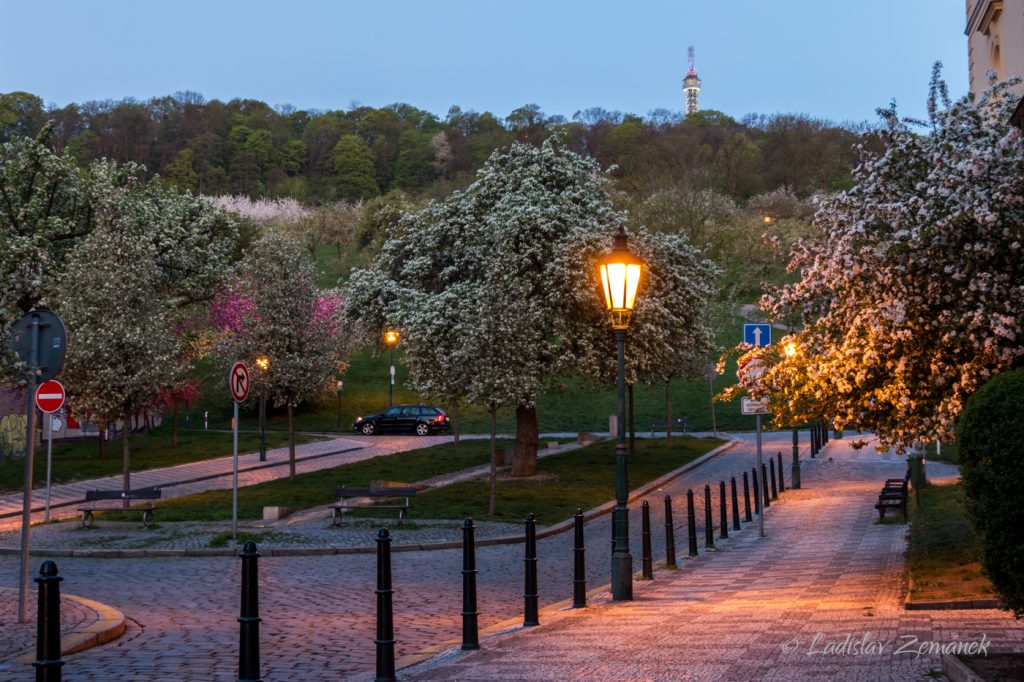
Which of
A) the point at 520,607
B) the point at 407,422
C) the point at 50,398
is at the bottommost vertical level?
the point at 520,607

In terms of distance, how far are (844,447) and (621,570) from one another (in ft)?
100

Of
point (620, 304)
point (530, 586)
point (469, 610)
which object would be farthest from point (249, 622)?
point (620, 304)

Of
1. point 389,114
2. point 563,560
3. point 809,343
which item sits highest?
point 389,114

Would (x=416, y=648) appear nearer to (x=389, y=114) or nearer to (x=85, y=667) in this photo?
(x=85, y=667)

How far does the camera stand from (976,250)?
12891 mm

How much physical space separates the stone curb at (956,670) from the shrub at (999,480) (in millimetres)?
492

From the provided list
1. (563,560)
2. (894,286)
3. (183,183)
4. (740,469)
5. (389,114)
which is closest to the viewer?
(894,286)

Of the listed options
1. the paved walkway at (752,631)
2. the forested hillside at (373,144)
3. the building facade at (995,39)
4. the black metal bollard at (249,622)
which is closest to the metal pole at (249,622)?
the black metal bollard at (249,622)

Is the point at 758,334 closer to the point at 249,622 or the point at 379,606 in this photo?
the point at 379,606

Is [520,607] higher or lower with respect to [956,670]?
lower

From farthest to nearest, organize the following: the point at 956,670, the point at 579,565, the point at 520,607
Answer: the point at 520,607
the point at 579,565
the point at 956,670

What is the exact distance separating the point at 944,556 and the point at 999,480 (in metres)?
7.62

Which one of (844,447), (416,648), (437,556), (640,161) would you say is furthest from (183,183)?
(416,648)

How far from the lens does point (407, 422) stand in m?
51.1
